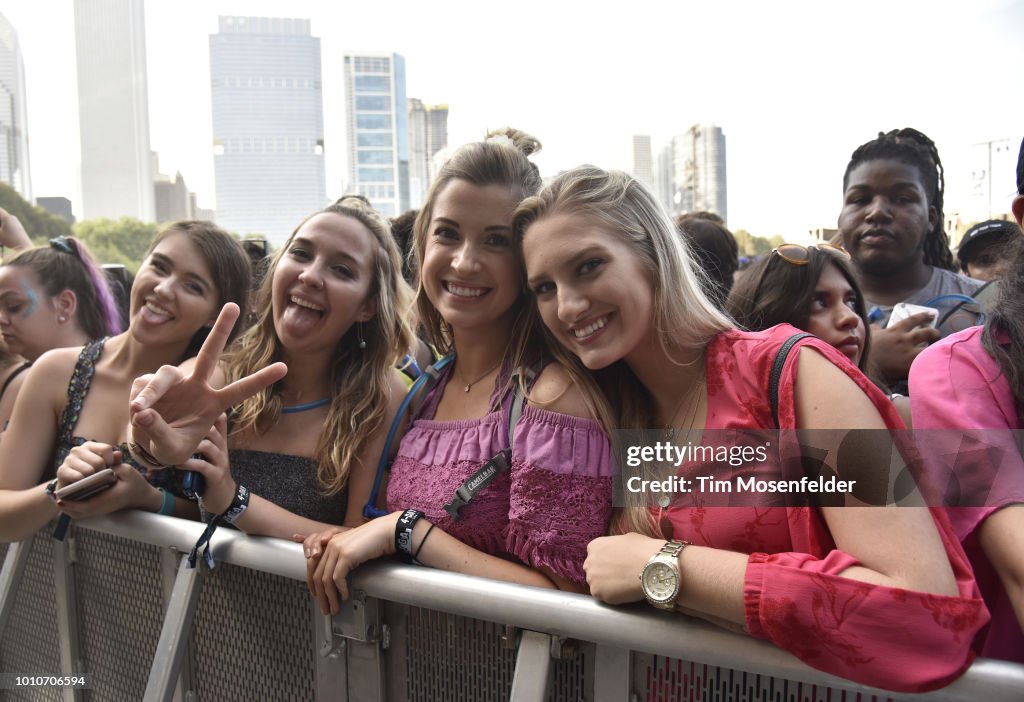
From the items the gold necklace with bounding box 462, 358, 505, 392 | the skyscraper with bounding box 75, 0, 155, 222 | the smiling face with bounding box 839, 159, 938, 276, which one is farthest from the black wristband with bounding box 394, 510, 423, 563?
the skyscraper with bounding box 75, 0, 155, 222

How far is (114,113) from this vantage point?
202 ft

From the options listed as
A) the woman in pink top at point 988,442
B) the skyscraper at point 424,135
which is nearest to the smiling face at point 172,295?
the woman in pink top at point 988,442

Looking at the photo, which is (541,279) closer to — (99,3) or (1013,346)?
(1013,346)

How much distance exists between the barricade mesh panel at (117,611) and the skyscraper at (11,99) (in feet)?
72.1

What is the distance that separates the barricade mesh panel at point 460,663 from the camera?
1428mm

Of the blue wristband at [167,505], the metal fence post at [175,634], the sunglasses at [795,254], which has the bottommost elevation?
the metal fence post at [175,634]

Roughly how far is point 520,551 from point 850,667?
2.23ft

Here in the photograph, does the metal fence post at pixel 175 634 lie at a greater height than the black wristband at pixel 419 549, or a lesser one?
lesser

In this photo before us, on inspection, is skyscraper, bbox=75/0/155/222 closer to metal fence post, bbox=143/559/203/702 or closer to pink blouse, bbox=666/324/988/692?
metal fence post, bbox=143/559/203/702

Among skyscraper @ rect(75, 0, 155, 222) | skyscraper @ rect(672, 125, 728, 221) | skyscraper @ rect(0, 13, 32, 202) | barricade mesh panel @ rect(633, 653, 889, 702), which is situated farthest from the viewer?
skyscraper @ rect(75, 0, 155, 222)

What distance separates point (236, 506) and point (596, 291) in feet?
3.41

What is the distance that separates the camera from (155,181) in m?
62.2

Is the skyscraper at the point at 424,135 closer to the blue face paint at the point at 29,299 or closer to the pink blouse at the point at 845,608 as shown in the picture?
the blue face paint at the point at 29,299

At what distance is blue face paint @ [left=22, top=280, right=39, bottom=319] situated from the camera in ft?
10.1
